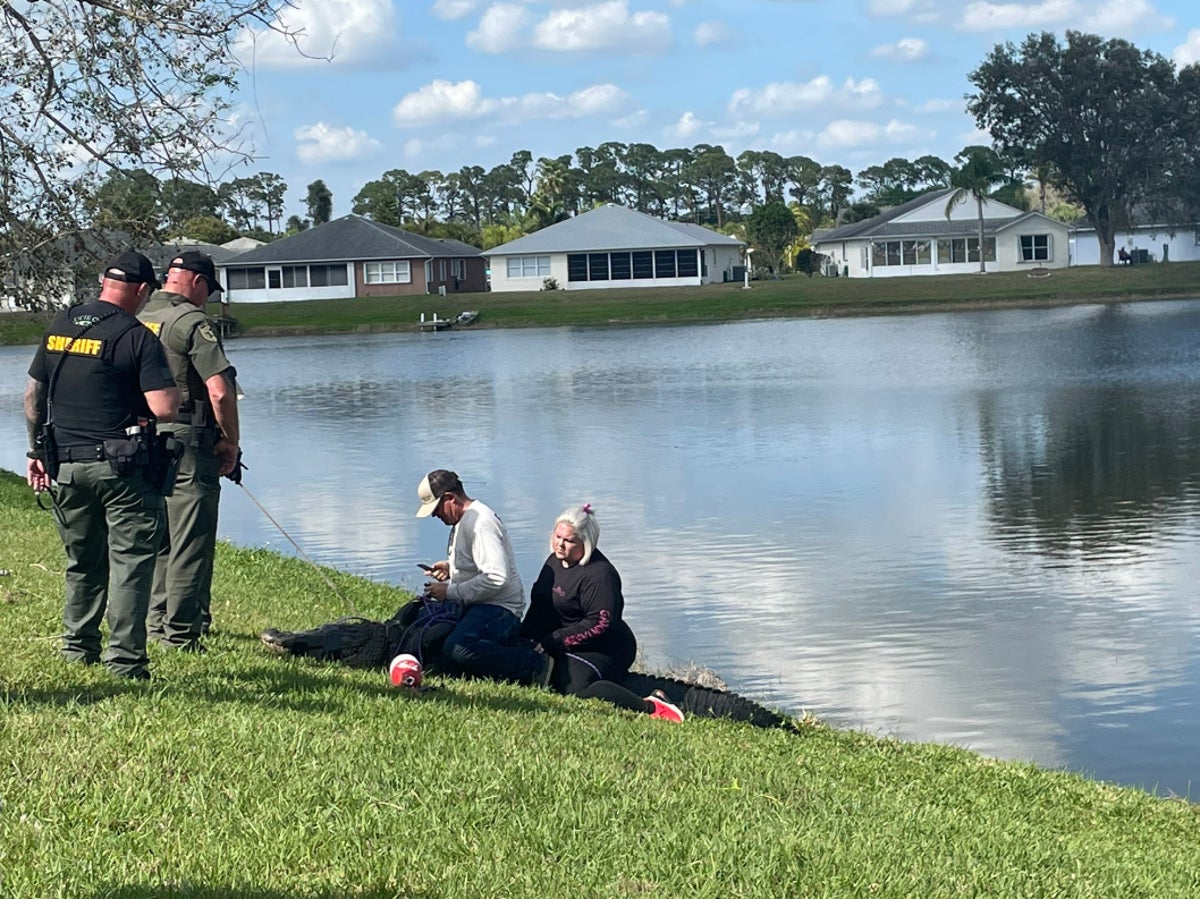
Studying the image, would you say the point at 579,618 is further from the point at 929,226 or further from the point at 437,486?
the point at 929,226

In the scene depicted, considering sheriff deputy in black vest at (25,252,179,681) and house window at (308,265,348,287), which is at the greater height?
house window at (308,265,348,287)

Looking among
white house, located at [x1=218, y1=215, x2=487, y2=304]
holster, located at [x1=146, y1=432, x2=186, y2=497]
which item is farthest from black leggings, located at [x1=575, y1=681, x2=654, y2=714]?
white house, located at [x1=218, y1=215, x2=487, y2=304]

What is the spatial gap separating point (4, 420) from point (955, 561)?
28669mm

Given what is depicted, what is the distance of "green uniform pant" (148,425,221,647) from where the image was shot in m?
9.68

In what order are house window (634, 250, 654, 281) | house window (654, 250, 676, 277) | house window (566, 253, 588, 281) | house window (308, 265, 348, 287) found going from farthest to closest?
house window (308, 265, 348, 287) → house window (566, 253, 588, 281) → house window (634, 250, 654, 281) → house window (654, 250, 676, 277)

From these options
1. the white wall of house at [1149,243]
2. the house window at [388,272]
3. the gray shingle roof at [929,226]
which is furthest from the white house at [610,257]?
the white wall of house at [1149,243]

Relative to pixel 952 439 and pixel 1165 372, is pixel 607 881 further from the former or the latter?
pixel 1165 372

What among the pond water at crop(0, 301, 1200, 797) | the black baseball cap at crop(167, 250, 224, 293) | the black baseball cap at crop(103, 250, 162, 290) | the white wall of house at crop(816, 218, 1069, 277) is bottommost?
the pond water at crop(0, 301, 1200, 797)

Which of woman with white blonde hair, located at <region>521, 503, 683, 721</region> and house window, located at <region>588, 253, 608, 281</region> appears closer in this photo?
woman with white blonde hair, located at <region>521, 503, 683, 721</region>

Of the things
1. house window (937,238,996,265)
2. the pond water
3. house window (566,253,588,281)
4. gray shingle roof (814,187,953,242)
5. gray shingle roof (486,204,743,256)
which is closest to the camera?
the pond water

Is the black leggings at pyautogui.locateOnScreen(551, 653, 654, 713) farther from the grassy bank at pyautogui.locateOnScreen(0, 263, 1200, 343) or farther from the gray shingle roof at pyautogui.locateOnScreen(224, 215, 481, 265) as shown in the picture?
the gray shingle roof at pyautogui.locateOnScreen(224, 215, 481, 265)

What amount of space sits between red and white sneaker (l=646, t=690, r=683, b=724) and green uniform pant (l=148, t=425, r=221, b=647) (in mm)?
2603

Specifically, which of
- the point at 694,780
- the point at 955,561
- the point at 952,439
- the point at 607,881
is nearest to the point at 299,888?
the point at 607,881

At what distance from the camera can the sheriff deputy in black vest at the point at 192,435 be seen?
9555 mm
